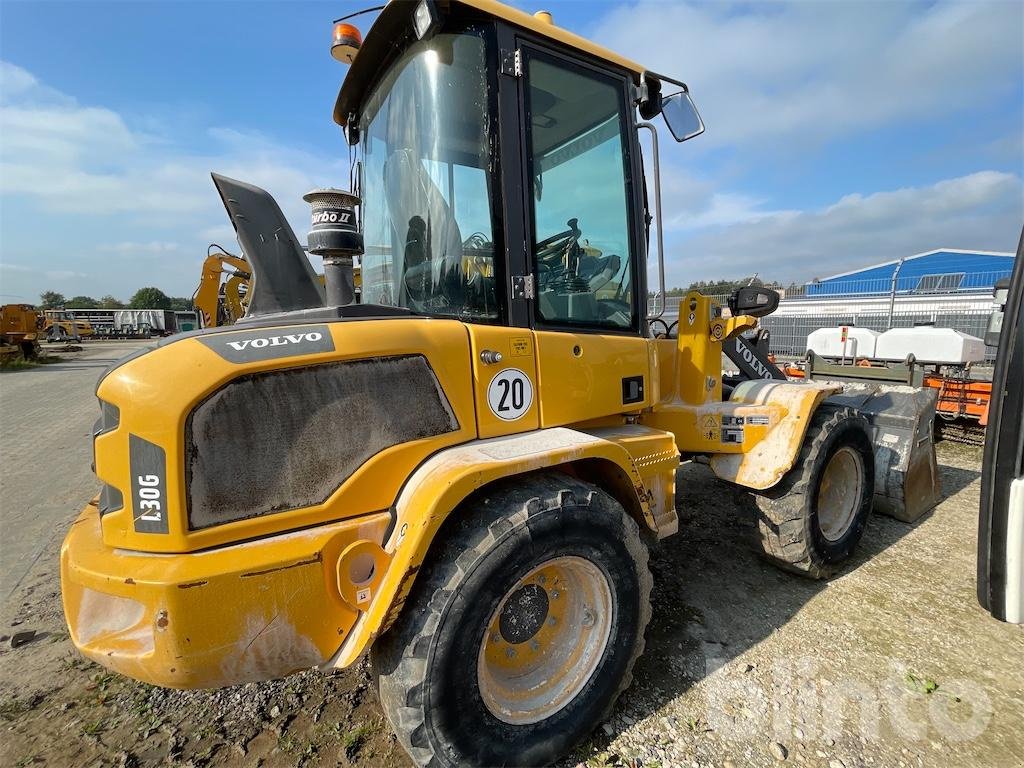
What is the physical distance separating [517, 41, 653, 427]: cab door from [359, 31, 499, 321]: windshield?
191 millimetres

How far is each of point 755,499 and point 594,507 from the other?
1.75m

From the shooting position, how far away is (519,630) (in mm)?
2105

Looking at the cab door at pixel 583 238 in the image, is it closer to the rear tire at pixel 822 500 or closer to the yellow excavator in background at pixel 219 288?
the rear tire at pixel 822 500

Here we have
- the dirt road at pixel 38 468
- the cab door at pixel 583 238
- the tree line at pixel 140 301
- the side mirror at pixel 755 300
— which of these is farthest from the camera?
the tree line at pixel 140 301

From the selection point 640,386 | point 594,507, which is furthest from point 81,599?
point 640,386

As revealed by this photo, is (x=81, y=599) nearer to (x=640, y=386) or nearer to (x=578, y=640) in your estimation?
(x=578, y=640)

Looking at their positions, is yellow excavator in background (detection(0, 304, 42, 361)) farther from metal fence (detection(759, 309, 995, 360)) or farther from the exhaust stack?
metal fence (detection(759, 309, 995, 360))

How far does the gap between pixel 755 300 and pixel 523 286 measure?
171 cm

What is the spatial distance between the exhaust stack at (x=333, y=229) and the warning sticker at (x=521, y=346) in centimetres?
73

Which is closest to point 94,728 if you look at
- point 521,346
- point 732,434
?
point 521,346

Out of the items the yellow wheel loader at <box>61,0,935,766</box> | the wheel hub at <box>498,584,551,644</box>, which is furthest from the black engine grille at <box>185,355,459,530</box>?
the wheel hub at <box>498,584,551,644</box>

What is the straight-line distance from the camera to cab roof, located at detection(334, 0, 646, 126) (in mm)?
2041

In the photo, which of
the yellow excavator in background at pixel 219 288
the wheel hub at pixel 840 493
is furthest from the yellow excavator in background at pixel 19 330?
the wheel hub at pixel 840 493

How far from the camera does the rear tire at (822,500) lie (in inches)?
122
